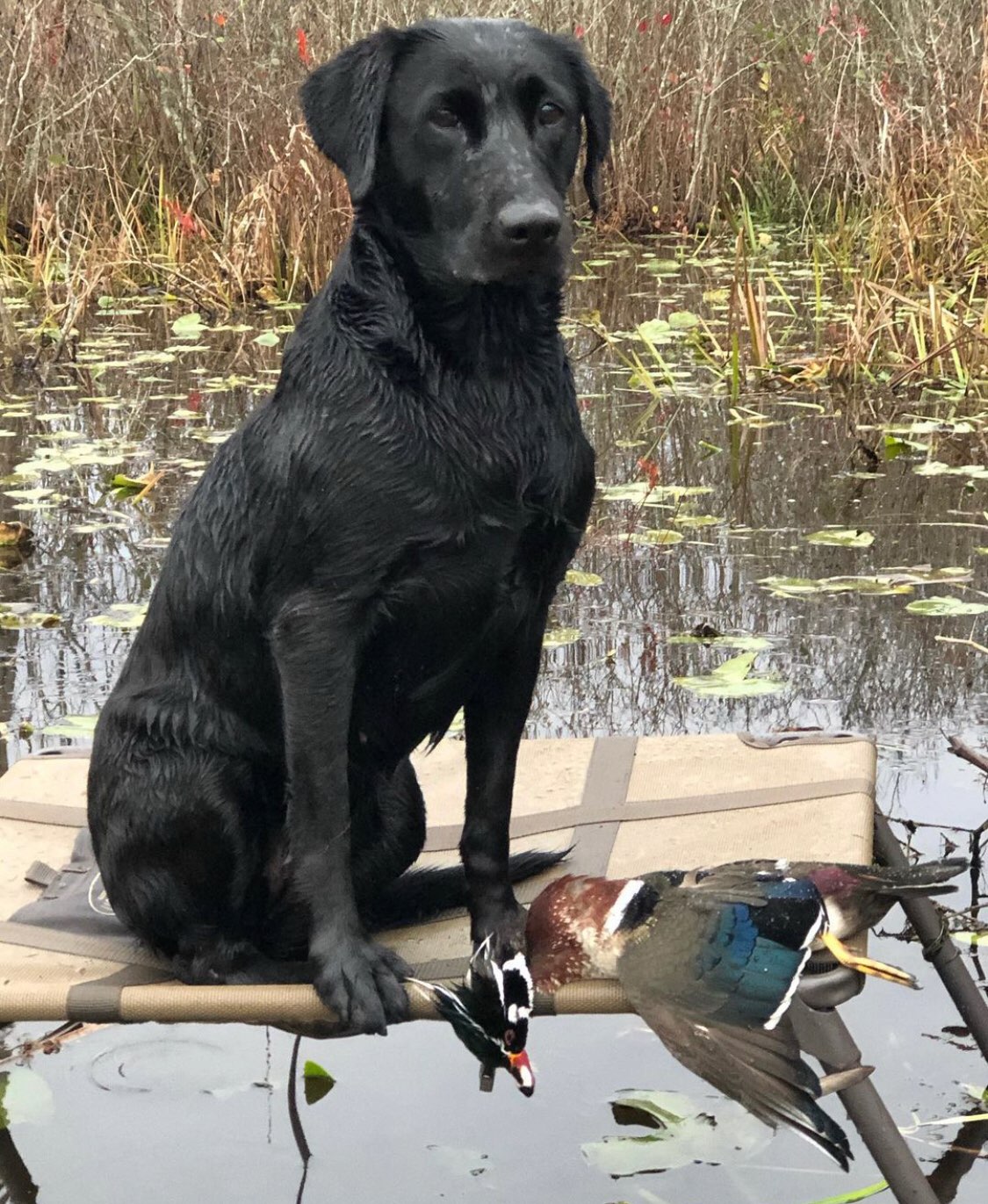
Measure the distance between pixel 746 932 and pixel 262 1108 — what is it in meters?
1.02

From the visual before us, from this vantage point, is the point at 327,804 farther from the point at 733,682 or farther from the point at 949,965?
the point at 733,682

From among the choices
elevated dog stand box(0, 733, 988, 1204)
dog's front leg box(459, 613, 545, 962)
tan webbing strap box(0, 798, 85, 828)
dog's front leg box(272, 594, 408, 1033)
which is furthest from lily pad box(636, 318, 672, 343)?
dog's front leg box(272, 594, 408, 1033)

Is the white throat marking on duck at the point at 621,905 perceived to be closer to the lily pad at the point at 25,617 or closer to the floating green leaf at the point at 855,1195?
the floating green leaf at the point at 855,1195

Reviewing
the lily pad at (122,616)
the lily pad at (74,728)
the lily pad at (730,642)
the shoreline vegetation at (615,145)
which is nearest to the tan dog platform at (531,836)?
the lily pad at (74,728)

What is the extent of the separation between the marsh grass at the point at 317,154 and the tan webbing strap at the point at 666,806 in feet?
14.4

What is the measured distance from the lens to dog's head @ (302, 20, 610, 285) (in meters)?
2.18

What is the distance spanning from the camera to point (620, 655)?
4.36 meters

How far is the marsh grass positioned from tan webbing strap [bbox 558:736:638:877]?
4.20m

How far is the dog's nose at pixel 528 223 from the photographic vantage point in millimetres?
2131

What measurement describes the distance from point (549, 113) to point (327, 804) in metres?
0.96

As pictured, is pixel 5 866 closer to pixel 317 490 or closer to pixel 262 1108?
pixel 262 1108

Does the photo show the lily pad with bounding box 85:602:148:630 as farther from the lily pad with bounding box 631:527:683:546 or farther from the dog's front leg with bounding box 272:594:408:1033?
the dog's front leg with bounding box 272:594:408:1033

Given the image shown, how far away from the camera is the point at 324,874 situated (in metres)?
2.29

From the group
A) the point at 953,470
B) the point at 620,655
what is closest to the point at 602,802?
the point at 620,655
